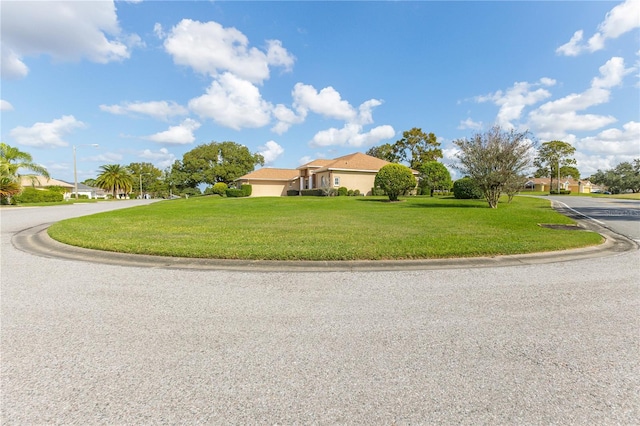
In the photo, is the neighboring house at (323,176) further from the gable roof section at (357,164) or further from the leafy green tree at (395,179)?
the leafy green tree at (395,179)

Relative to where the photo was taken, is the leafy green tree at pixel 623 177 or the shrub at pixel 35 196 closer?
the shrub at pixel 35 196

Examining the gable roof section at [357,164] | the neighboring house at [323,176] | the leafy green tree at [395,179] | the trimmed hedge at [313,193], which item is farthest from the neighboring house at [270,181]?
the leafy green tree at [395,179]

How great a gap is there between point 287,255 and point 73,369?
388 centimetres

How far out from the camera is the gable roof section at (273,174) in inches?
1677

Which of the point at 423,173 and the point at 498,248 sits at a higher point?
the point at 423,173

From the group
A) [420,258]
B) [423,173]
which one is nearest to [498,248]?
[420,258]

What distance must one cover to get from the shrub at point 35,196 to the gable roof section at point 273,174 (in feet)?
66.9

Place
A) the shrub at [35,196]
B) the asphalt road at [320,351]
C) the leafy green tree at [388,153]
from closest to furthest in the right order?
the asphalt road at [320,351] < the shrub at [35,196] < the leafy green tree at [388,153]

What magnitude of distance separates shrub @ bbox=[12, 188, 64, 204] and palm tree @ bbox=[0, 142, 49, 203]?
82.5 inches

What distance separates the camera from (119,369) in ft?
7.94

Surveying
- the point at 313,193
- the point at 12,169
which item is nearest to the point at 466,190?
the point at 313,193

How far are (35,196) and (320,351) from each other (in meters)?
41.1

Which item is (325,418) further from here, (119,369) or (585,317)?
(585,317)

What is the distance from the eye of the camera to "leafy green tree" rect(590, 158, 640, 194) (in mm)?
61509
